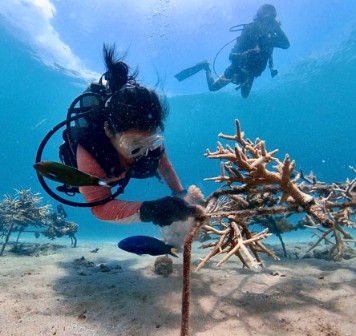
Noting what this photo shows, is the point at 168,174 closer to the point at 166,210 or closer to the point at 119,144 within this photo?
the point at 119,144

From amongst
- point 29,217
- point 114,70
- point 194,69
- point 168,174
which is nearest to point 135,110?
point 114,70

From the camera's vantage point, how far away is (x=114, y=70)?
366 centimetres

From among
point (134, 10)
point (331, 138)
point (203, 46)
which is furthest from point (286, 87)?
point (331, 138)

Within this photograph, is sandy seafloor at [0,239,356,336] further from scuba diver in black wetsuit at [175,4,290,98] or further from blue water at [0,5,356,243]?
scuba diver in black wetsuit at [175,4,290,98]

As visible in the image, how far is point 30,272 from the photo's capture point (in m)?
5.11

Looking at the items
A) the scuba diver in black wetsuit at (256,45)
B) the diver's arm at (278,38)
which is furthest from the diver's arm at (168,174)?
the diver's arm at (278,38)

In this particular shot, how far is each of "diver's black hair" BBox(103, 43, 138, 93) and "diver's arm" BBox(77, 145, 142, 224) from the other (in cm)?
109

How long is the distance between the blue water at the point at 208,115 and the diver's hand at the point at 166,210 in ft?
30.1

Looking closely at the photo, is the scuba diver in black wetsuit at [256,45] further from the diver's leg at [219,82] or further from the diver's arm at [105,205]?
the diver's arm at [105,205]

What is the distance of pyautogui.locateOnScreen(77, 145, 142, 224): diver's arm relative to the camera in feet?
10.2

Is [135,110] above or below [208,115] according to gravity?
below

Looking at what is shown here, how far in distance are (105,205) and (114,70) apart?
1.82 metres

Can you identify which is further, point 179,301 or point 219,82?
point 219,82

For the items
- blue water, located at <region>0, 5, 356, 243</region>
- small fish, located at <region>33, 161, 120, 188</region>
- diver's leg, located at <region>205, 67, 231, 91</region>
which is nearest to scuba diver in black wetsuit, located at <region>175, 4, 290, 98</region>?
diver's leg, located at <region>205, 67, 231, 91</region>
